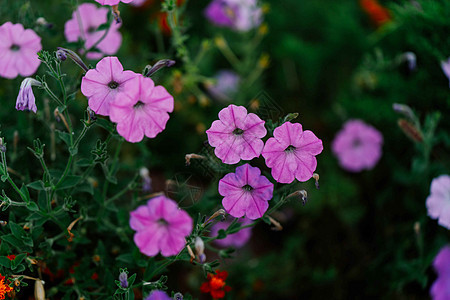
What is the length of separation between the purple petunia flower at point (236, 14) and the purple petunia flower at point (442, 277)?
3.73ft

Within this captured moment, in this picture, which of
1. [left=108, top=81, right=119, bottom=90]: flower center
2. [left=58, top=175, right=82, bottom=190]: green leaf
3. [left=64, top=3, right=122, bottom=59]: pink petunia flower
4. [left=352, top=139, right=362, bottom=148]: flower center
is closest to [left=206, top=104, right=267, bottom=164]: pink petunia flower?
[left=108, top=81, right=119, bottom=90]: flower center

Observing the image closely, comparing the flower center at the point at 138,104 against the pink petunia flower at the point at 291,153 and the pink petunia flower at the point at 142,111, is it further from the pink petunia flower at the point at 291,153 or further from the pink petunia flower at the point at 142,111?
the pink petunia flower at the point at 291,153

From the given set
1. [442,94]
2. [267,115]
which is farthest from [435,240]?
[267,115]

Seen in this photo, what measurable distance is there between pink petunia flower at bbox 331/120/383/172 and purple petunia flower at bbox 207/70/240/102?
527 mm

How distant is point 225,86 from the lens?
6.85 ft

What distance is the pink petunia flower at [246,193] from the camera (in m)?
0.95

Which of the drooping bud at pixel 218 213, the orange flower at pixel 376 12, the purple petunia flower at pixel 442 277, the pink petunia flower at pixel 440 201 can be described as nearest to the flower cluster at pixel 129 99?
the drooping bud at pixel 218 213

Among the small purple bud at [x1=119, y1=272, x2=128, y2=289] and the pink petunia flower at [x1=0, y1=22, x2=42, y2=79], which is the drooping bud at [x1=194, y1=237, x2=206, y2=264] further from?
the pink petunia flower at [x1=0, y1=22, x2=42, y2=79]

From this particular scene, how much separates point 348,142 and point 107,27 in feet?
3.62

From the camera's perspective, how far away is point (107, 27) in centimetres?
121

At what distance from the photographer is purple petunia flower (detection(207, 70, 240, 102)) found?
2.01m

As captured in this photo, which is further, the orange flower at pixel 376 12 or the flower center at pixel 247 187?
the orange flower at pixel 376 12

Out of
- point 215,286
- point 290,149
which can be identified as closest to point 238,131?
point 290,149

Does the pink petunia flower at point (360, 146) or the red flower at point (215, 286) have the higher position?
the red flower at point (215, 286)
